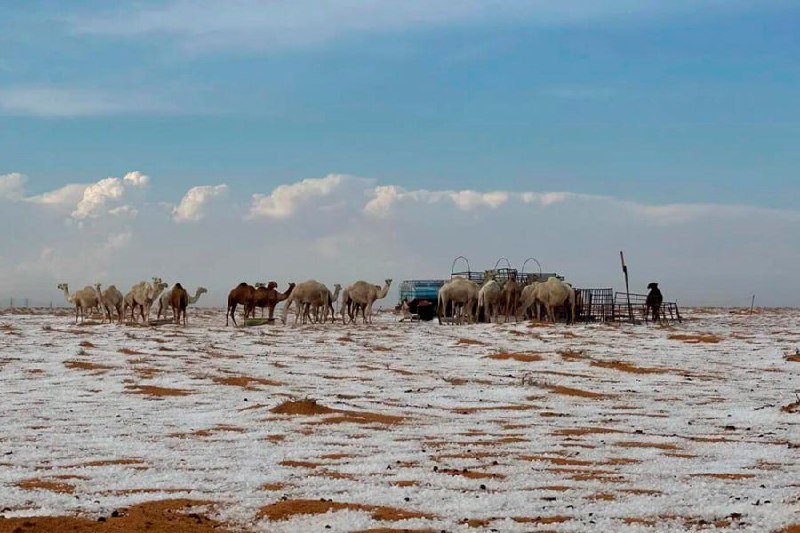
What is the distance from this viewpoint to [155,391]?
50.2ft

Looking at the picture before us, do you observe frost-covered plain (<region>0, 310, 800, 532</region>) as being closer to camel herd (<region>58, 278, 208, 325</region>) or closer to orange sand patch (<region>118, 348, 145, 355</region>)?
orange sand patch (<region>118, 348, 145, 355</region>)

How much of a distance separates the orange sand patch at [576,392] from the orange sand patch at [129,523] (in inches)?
365

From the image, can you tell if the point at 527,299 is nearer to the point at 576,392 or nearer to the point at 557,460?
the point at 576,392

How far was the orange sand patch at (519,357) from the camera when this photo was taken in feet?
69.9

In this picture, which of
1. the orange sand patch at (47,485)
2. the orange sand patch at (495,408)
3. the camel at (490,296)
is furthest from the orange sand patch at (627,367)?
the camel at (490,296)

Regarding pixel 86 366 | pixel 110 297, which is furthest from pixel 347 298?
pixel 86 366

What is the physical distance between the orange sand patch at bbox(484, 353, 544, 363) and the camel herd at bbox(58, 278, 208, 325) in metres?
20.8

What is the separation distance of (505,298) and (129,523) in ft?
129

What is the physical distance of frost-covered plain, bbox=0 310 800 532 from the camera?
688 centimetres

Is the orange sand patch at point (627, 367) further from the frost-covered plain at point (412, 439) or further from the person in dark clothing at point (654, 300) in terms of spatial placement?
the person in dark clothing at point (654, 300)

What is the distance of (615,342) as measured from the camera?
28.7 m

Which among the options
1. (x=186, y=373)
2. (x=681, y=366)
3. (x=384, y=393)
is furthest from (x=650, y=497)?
(x=681, y=366)

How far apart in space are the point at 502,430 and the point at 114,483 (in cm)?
483

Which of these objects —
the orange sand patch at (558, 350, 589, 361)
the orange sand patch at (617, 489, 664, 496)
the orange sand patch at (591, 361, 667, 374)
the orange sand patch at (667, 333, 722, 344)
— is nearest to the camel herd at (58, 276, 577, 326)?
the orange sand patch at (667, 333, 722, 344)
